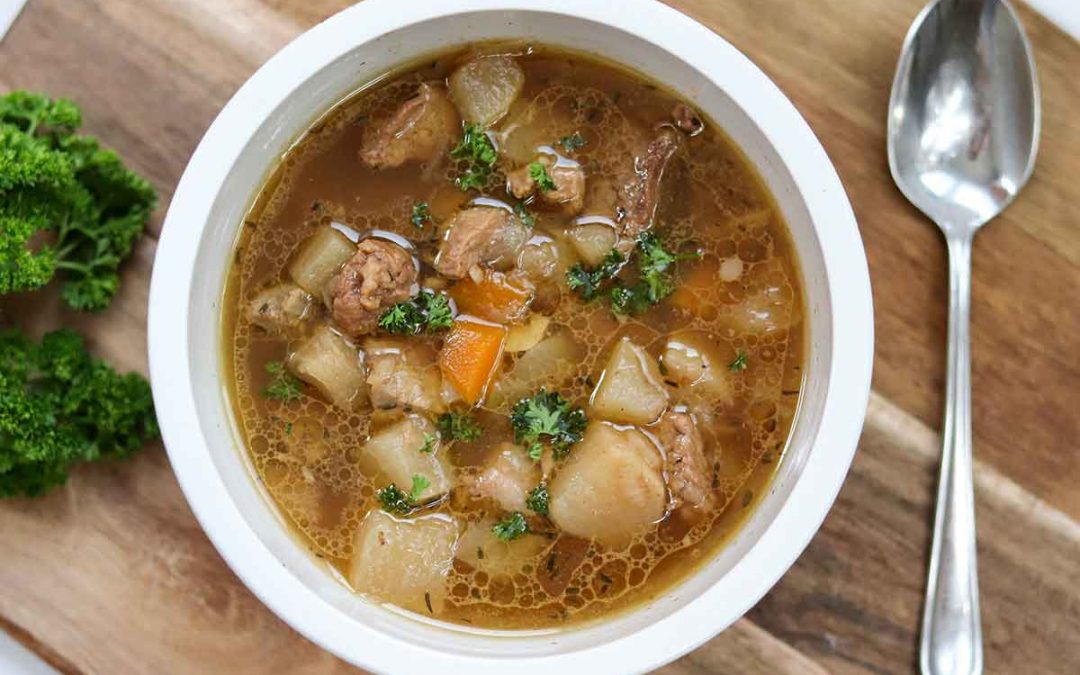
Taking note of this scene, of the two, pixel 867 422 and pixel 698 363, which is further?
pixel 867 422

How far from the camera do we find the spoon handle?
2.12 m

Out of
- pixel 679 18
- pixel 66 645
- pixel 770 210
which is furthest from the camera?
pixel 66 645

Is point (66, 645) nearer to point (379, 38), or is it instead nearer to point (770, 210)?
point (379, 38)

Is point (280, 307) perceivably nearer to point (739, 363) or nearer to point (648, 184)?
point (648, 184)

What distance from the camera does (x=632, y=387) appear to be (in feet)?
6.51

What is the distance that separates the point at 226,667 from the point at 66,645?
1.13 ft

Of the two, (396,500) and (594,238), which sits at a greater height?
(594,238)

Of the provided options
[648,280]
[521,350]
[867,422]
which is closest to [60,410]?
[521,350]

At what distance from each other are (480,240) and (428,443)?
42 cm

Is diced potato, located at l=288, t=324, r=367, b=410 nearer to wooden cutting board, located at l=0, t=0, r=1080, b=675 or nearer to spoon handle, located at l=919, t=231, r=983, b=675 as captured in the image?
wooden cutting board, located at l=0, t=0, r=1080, b=675

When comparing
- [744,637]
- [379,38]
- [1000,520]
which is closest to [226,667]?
[744,637]

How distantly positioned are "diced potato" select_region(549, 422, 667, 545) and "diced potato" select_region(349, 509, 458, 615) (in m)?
0.24

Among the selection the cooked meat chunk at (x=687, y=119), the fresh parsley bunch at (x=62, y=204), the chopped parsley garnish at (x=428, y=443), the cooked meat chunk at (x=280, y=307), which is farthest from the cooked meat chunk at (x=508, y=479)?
the fresh parsley bunch at (x=62, y=204)

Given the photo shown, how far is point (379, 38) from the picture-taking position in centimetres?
180
